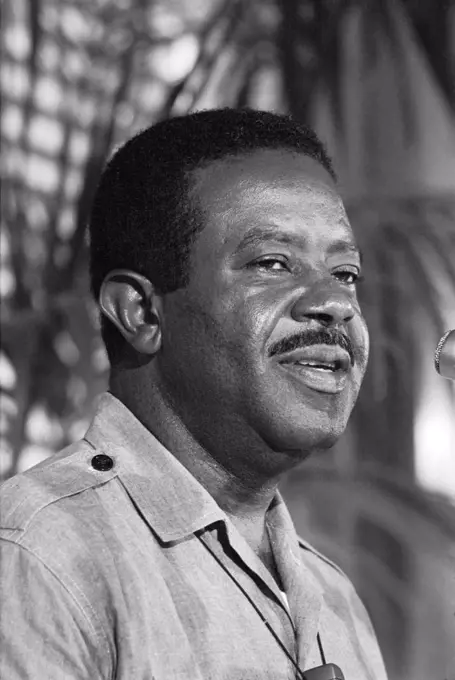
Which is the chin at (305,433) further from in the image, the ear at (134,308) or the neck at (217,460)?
the ear at (134,308)

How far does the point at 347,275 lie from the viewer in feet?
4.83

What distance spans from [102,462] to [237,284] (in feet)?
0.93

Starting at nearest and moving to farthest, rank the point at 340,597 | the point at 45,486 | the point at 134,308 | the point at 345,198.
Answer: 1. the point at 45,486
2. the point at 134,308
3. the point at 340,597
4. the point at 345,198

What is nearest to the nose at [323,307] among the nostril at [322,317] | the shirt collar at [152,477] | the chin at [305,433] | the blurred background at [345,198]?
the nostril at [322,317]

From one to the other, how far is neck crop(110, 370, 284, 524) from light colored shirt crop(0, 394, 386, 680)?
28 mm

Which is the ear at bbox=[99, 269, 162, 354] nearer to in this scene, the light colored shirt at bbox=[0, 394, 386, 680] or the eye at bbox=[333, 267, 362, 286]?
the light colored shirt at bbox=[0, 394, 386, 680]

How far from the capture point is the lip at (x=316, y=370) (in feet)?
4.39

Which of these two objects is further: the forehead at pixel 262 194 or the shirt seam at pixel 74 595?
the forehead at pixel 262 194

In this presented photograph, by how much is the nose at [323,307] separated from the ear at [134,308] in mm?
198

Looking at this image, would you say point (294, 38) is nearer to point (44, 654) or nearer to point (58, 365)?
point (58, 365)

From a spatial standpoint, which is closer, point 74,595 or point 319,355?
point 74,595

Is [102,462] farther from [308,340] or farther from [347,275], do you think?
[347,275]

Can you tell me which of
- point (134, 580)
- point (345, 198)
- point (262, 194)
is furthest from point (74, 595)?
point (345, 198)

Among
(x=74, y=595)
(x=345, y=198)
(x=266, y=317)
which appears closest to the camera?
(x=74, y=595)
